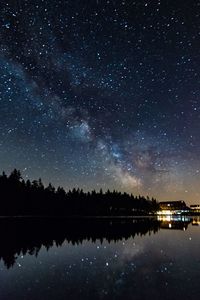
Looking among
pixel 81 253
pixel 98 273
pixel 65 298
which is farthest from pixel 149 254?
pixel 65 298

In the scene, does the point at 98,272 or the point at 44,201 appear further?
the point at 44,201

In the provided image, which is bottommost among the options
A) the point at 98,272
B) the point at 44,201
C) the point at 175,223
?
the point at 98,272

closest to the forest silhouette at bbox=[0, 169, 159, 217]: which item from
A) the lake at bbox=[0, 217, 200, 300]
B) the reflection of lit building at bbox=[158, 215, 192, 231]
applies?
the reflection of lit building at bbox=[158, 215, 192, 231]

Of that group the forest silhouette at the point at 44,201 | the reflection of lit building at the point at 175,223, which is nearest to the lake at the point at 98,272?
the reflection of lit building at the point at 175,223

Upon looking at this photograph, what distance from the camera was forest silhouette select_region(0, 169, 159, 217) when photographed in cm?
9619

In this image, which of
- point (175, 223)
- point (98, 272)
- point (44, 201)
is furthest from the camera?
point (44, 201)

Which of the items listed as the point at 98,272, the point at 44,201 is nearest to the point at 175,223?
the point at 44,201

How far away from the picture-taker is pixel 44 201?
369 ft

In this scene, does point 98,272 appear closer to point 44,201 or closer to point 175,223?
point 175,223

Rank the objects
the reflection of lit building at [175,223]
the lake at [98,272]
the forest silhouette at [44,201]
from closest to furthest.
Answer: the lake at [98,272], the reflection of lit building at [175,223], the forest silhouette at [44,201]

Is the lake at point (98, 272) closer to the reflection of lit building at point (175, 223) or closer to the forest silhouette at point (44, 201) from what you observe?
the reflection of lit building at point (175, 223)

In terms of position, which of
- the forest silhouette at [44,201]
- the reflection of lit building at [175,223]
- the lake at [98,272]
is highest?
the forest silhouette at [44,201]

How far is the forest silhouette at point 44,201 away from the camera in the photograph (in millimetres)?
96188

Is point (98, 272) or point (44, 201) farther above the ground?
point (44, 201)
